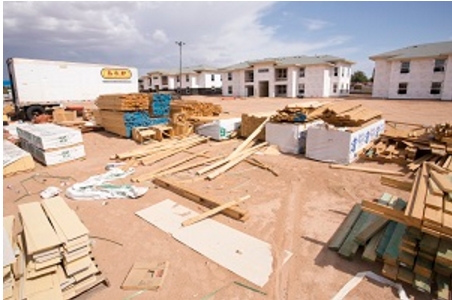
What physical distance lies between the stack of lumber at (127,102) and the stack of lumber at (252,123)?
5.27 m

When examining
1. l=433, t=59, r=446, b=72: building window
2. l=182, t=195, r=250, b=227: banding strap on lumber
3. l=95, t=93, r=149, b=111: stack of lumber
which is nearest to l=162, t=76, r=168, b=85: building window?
l=433, t=59, r=446, b=72: building window

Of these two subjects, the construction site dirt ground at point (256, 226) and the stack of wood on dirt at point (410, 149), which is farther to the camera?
the stack of wood on dirt at point (410, 149)

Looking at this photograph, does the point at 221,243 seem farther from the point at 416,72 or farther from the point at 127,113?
the point at 416,72

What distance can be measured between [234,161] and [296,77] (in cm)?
3683

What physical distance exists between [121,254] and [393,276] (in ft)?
13.9

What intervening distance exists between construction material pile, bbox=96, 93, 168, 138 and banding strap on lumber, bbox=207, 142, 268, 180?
6.42m

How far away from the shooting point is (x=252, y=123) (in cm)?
1184

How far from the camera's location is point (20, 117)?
20469 mm

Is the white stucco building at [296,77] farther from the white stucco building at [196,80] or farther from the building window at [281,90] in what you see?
the white stucco building at [196,80]

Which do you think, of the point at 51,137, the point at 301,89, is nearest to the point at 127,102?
the point at 51,137

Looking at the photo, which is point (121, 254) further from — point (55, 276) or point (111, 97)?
point (111, 97)

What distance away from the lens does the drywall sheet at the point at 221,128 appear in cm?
Result: 1237

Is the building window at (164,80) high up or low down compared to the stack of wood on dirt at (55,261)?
up

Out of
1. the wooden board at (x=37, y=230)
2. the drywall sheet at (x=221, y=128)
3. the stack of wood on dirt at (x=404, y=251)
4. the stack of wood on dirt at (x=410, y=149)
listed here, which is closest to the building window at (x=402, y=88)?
the stack of wood on dirt at (x=410, y=149)
